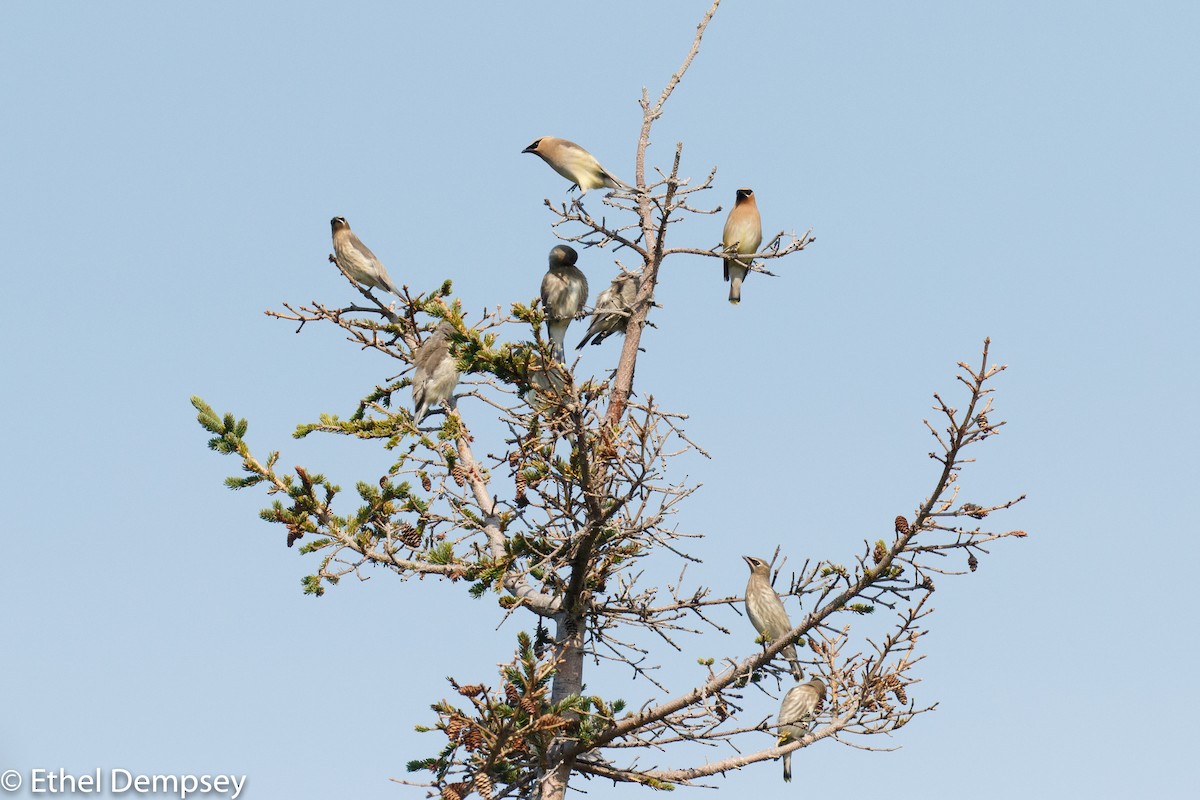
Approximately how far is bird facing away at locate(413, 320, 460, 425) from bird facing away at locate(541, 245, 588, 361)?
3.29 feet

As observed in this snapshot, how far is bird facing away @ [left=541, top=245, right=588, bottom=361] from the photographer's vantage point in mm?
11578

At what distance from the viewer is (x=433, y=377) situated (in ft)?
35.7

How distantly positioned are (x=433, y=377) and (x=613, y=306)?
5.10ft

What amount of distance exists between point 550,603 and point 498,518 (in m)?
0.88

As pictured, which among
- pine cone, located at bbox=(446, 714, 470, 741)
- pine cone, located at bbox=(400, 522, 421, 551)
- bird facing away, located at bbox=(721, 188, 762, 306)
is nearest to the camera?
pine cone, located at bbox=(446, 714, 470, 741)

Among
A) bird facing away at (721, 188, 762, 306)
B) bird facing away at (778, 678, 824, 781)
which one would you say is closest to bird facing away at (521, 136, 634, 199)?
bird facing away at (721, 188, 762, 306)

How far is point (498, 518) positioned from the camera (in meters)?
10.7

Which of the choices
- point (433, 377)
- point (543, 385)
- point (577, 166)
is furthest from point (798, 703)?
point (577, 166)

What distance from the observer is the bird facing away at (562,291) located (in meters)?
11.6

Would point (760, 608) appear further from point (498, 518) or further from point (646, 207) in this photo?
point (646, 207)

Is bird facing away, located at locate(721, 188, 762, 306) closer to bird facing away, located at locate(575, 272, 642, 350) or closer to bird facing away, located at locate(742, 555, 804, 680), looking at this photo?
bird facing away, located at locate(575, 272, 642, 350)

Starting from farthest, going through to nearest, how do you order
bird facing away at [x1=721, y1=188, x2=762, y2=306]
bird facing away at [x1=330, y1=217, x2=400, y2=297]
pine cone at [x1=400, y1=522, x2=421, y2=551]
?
bird facing away at [x1=330, y1=217, x2=400, y2=297], bird facing away at [x1=721, y1=188, x2=762, y2=306], pine cone at [x1=400, y1=522, x2=421, y2=551]

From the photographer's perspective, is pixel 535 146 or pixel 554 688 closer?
pixel 554 688

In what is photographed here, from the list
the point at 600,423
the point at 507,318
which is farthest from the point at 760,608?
the point at 507,318
